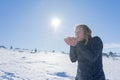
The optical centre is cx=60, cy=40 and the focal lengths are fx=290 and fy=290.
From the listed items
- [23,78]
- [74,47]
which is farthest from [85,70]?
[23,78]

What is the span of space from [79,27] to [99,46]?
0.97 ft

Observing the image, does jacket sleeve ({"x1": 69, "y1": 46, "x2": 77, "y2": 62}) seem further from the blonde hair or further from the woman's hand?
the blonde hair

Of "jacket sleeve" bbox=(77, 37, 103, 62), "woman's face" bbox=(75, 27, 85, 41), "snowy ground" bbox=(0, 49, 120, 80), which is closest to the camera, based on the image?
"jacket sleeve" bbox=(77, 37, 103, 62)

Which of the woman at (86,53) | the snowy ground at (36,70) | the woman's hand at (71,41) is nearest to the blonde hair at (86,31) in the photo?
the woman at (86,53)

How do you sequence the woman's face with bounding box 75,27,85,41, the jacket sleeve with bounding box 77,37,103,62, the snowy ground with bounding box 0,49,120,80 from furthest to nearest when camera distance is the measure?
the snowy ground with bounding box 0,49,120,80 → the woman's face with bounding box 75,27,85,41 → the jacket sleeve with bounding box 77,37,103,62

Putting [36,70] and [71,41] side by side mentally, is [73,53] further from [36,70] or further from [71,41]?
[36,70]

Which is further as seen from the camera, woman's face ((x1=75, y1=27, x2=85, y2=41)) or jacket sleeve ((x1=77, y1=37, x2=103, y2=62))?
woman's face ((x1=75, y1=27, x2=85, y2=41))

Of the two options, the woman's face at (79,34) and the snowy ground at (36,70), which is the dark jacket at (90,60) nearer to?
the woman's face at (79,34)

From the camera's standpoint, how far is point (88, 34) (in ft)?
10.3

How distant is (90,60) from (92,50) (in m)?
0.12

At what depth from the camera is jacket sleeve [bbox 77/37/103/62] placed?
299cm

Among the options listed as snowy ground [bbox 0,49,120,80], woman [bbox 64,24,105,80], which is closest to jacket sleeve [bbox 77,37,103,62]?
woman [bbox 64,24,105,80]

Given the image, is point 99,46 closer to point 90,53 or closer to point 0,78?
point 90,53

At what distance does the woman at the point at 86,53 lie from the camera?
9.92 ft
